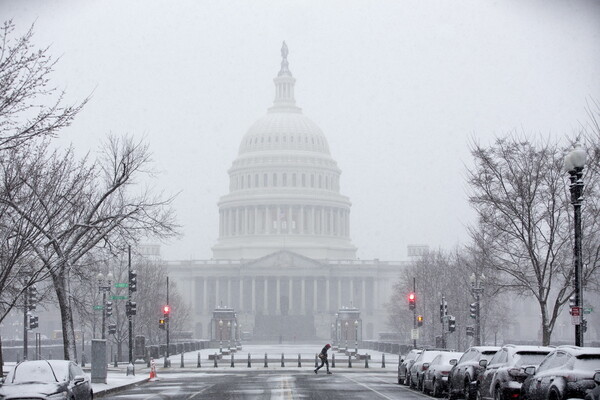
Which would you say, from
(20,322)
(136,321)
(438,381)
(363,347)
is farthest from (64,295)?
(20,322)

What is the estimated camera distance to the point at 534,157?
4916cm

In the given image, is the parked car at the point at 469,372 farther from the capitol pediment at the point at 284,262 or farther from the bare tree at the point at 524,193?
the capitol pediment at the point at 284,262

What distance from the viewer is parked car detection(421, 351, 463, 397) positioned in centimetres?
3525

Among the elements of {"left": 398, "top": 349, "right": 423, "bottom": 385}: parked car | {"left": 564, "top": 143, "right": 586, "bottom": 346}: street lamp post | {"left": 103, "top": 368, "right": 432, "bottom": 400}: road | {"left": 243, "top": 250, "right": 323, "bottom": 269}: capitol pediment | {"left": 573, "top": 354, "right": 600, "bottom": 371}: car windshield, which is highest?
{"left": 243, "top": 250, "right": 323, "bottom": 269}: capitol pediment

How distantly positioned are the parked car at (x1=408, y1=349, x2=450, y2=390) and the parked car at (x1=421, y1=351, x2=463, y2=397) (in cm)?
157

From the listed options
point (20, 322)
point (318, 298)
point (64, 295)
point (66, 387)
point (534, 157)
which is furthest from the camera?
point (318, 298)

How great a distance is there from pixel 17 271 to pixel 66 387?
7985mm

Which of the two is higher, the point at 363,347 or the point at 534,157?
the point at 534,157

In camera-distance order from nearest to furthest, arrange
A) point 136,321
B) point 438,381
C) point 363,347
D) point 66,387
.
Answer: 1. point 66,387
2. point 438,381
3. point 136,321
4. point 363,347

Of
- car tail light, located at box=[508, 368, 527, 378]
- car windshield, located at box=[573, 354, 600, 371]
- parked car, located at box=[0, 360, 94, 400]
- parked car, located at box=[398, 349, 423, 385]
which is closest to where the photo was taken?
car windshield, located at box=[573, 354, 600, 371]

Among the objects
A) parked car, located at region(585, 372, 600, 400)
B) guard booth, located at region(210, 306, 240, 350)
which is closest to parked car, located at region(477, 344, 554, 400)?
parked car, located at region(585, 372, 600, 400)

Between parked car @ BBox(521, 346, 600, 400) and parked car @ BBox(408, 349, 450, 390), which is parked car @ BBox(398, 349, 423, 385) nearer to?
parked car @ BBox(408, 349, 450, 390)

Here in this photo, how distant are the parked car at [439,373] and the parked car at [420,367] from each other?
1.57 m

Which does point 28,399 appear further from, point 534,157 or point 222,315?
point 222,315
